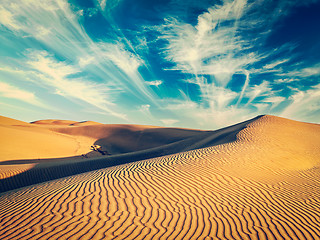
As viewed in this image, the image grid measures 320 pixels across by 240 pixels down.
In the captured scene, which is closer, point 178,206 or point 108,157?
point 178,206

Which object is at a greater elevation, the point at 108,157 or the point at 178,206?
the point at 108,157

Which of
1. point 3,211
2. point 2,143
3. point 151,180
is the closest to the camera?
point 3,211

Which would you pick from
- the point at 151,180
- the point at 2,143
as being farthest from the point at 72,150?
the point at 151,180

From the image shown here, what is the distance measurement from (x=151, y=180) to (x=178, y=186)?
981 mm

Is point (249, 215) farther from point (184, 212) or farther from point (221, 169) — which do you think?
point (221, 169)

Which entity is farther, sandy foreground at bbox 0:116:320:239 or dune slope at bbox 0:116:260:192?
dune slope at bbox 0:116:260:192

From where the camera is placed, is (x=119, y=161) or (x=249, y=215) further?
(x=119, y=161)

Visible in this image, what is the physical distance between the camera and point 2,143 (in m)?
16.3

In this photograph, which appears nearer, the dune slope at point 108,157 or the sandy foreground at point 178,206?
the sandy foreground at point 178,206

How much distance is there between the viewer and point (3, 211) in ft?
13.5

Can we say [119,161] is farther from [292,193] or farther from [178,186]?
[292,193]

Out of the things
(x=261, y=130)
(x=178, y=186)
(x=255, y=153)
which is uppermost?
(x=261, y=130)

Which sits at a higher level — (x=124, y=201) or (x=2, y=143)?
(x=2, y=143)

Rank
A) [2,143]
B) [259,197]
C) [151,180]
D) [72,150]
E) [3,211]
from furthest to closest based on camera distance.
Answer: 1. [72,150]
2. [2,143]
3. [151,180]
4. [259,197]
5. [3,211]
